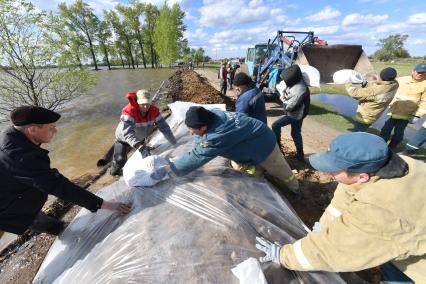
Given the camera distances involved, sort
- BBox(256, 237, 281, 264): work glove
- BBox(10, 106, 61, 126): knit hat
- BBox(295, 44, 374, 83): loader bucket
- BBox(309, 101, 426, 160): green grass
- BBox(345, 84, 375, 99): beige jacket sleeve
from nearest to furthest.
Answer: BBox(256, 237, 281, 264): work glove
BBox(10, 106, 61, 126): knit hat
BBox(345, 84, 375, 99): beige jacket sleeve
BBox(309, 101, 426, 160): green grass
BBox(295, 44, 374, 83): loader bucket

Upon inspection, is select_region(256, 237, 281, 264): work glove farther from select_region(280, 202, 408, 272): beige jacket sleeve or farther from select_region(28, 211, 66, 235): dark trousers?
select_region(28, 211, 66, 235): dark trousers

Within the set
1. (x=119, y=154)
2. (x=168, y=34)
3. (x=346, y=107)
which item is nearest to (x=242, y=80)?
(x=119, y=154)

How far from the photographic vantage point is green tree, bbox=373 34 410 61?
57.8 metres

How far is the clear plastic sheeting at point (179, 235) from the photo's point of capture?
1.53 meters

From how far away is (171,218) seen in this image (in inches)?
73.5

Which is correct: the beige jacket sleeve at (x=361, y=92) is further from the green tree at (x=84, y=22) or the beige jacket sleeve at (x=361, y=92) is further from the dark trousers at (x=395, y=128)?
the green tree at (x=84, y=22)

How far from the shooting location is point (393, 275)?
173 cm

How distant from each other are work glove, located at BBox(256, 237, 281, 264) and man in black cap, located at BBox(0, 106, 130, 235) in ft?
3.49

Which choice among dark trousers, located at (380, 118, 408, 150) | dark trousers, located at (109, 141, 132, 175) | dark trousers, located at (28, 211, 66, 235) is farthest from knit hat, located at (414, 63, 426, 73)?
dark trousers, located at (28, 211, 66, 235)

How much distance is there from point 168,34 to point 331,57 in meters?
30.7

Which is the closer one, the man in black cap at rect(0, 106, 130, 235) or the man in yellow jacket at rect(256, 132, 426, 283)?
the man in yellow jacket at rect(256, 132, 426, 283)

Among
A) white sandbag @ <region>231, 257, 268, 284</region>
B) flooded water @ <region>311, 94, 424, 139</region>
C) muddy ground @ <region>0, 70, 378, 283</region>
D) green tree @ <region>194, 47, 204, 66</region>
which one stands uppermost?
white sandbag @ <region>231, 257, 268, 284</region>

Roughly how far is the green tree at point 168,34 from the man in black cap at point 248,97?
33.4m

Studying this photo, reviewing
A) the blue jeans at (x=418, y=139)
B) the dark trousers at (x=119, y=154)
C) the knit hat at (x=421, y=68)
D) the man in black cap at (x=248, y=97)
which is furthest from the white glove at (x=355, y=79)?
the dark trousers at (x=119, y=154)
